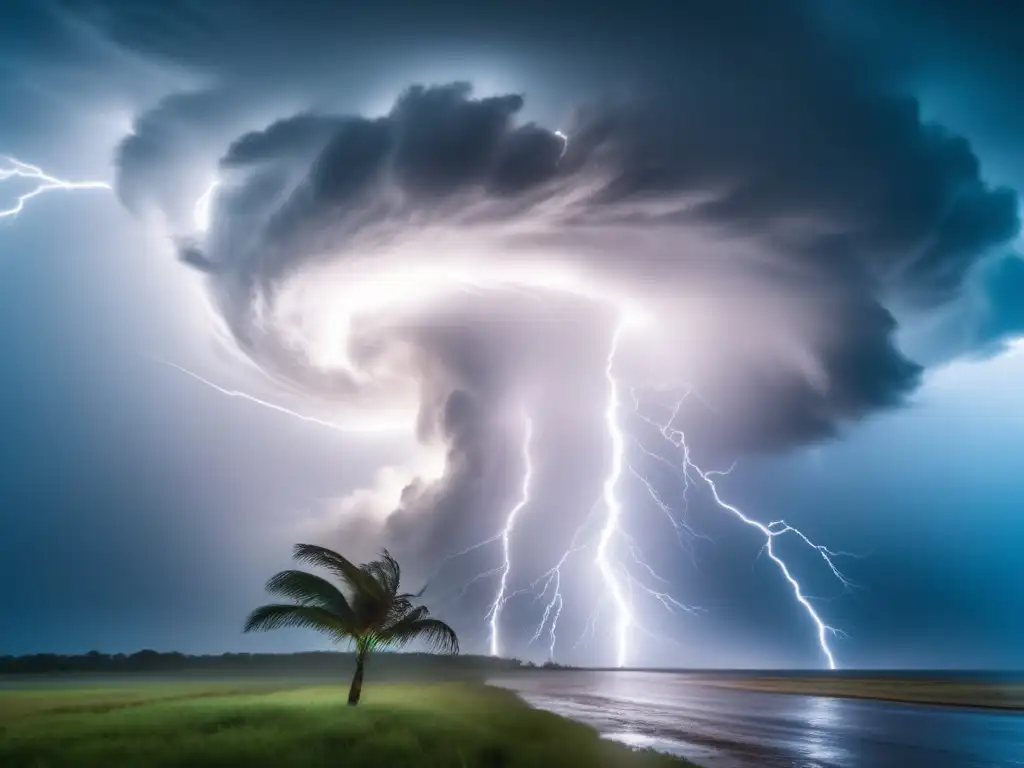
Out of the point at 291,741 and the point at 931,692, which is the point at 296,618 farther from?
the point at 931,692

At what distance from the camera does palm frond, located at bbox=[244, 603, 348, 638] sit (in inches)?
732

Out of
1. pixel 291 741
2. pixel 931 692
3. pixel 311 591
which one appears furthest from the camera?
pixel 931 692

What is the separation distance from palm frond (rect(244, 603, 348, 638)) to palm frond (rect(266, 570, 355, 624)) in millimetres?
211

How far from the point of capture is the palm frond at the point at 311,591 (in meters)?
18.5

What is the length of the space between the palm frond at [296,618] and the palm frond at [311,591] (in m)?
0.21

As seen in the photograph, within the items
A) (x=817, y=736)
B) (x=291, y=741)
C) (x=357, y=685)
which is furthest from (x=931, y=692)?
(x=291, y=741)

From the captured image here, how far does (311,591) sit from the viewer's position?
1884cm

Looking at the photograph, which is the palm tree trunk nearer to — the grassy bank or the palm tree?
the palm tree

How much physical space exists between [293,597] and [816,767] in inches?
558

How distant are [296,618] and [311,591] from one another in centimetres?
102

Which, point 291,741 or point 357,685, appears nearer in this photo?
point 291,741

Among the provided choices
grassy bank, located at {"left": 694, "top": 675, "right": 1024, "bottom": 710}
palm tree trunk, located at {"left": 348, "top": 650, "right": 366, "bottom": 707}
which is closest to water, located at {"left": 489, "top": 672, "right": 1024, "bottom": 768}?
palm tree trunk, located at {"left": 348, "top": 650, "right": 366, "bottom": 707}

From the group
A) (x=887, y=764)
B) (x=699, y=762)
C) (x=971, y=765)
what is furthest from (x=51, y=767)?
(x=971, y=765)

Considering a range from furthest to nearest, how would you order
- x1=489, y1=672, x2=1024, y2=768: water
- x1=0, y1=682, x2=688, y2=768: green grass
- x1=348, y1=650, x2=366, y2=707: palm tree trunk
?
1. x1=348, y1=650, x2=366, y2=707: palm tree trunk
2. x1=489, y1=672, x2=1024, y2=768: water
3. x1=0, y1=682, x2=688, y2=768: green grass
